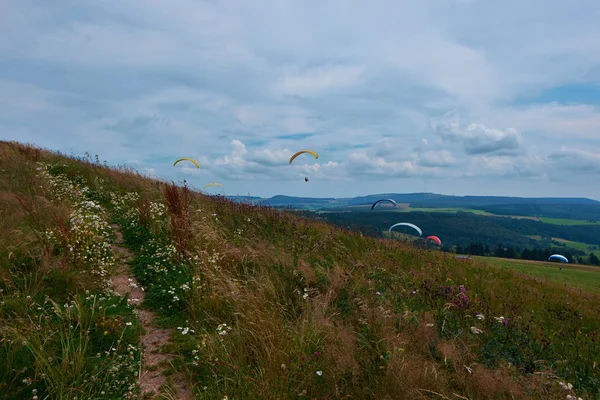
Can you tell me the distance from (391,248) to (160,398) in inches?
364

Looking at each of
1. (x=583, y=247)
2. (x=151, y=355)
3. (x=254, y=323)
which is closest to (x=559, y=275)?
(x=254, y=323)

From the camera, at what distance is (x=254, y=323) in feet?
15.6

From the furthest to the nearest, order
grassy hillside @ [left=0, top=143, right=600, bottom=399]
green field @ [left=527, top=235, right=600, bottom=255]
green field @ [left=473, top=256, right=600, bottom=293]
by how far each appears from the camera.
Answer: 1. green field @ [left=527, top=235, right=600, bottom=255]
2. green field @ [left=473, top=256, right=600, bottom=293]
3. grassy hillside @ [left=0, top=143, right=600, bottom=399]

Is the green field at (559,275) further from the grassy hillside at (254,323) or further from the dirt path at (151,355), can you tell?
the dirt path at (151,355)

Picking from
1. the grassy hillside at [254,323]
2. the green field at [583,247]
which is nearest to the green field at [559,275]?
the grassy hillside at [254,323]

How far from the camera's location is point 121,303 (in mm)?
4910

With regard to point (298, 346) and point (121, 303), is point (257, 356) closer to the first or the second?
point (298, 346)

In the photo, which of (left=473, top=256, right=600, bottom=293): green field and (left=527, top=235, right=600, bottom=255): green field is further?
(left=527, top=235, right=600, bottom=255): green field

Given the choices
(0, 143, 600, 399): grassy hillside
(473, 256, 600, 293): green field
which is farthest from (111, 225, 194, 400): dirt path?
(473, 256, 600, 293): green field

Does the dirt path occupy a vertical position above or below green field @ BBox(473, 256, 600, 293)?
above

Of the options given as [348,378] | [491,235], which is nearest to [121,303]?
[348,378]

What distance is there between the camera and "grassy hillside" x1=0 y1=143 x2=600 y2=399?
3828 millimetres

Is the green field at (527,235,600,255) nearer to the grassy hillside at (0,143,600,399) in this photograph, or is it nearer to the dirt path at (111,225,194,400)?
the grassy hillside at (0,143,600,399)

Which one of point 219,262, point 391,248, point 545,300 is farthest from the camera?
point 391,248
